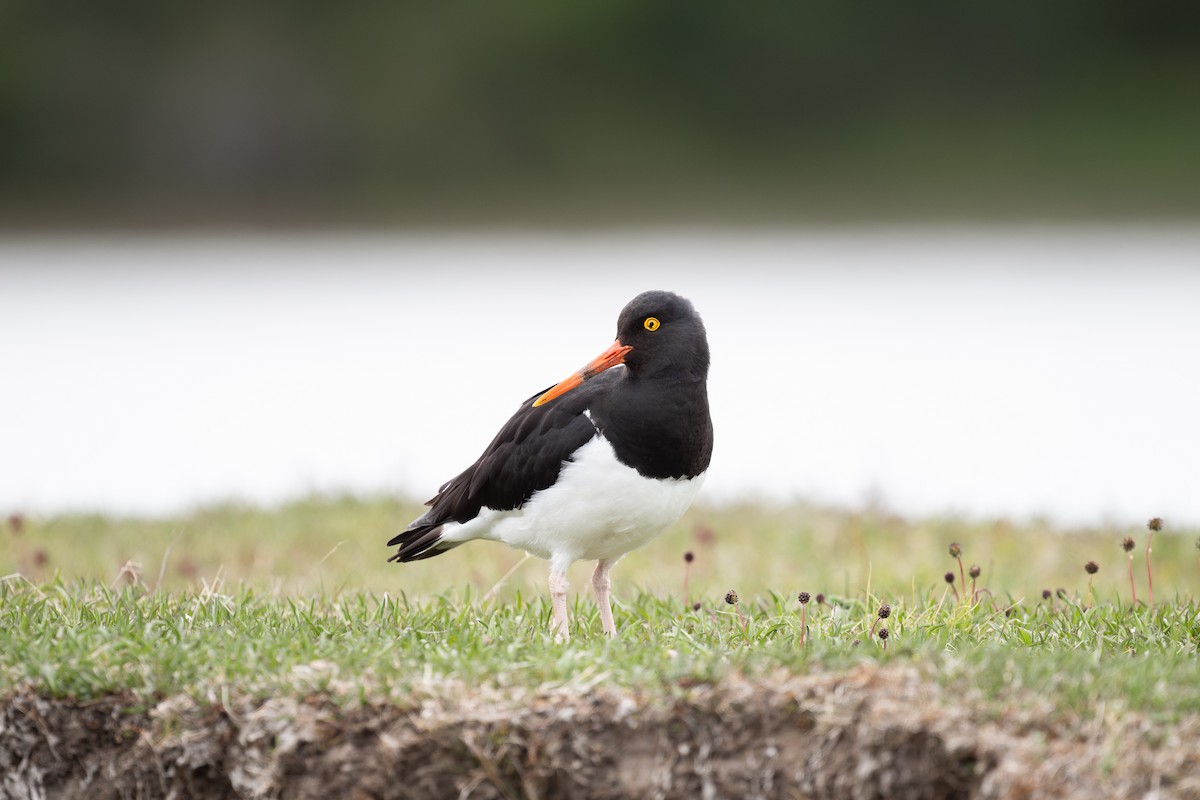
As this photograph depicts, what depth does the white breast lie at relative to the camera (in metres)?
5.38

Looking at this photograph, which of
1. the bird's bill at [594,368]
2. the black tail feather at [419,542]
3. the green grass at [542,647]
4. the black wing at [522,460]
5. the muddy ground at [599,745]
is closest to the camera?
the muddy ground at [599,745]

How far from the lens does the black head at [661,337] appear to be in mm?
5559

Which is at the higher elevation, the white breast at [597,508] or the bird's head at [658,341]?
the bird's head at [658,341]

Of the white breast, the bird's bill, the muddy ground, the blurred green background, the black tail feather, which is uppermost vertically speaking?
the blurred green background

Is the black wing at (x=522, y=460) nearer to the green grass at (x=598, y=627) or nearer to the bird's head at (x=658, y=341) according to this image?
the bird's head at (x=658, y=341)

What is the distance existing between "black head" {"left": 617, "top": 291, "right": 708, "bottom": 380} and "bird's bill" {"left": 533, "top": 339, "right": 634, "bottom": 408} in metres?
0.02

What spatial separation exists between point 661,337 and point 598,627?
3.53 feet

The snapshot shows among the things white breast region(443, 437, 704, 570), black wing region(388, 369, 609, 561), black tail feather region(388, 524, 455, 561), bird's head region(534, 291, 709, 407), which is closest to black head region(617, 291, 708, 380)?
bird's head region(534, 291, 709, 407)

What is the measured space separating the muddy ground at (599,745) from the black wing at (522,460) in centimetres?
116

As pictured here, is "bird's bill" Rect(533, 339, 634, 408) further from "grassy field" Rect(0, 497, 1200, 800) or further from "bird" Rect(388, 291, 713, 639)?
"grassy field" Rect(0, 497, 1200, 800)

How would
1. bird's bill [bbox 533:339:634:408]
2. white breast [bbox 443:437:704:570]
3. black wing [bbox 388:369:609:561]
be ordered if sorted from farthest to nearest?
bird's bill [bbox 533:339:634:408]
black wing [bbox 388:369:609:561]
white breast [bbox 443:437:704:570]

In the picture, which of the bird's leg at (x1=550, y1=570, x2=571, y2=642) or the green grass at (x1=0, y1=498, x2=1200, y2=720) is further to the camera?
the bird's leg at (x1=550, y1=570, x2=571, y2=642)

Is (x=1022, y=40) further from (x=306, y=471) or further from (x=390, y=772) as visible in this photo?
Result: (x=390, y=772)

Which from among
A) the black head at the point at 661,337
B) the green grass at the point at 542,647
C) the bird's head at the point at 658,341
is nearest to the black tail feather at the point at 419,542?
the green grass at the point at 542,647
